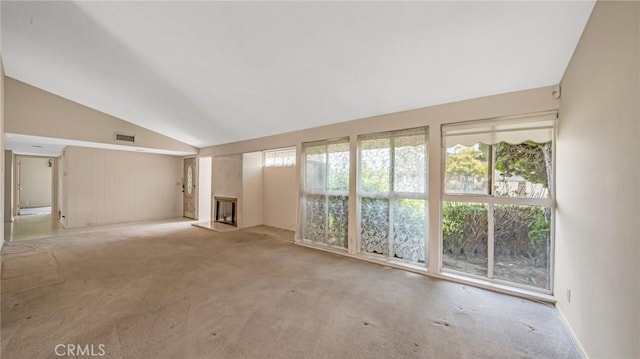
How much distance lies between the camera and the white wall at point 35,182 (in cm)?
1020

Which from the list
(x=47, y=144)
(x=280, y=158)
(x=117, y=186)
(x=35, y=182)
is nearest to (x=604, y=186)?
(x=280, y=158)

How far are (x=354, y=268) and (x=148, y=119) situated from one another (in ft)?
18.9

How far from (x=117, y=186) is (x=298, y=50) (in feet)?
24.1

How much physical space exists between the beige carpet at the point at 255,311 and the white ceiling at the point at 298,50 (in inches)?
96.2

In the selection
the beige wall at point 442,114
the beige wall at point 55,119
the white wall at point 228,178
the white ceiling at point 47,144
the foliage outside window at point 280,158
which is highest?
the beige wall at point 55,119

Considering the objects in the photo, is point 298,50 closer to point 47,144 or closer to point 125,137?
point 125,137

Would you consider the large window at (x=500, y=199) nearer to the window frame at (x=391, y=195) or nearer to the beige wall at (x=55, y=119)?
the window frame at (x=391, y=195)

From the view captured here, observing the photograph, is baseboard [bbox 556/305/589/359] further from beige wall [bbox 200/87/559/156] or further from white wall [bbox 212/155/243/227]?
white wall [bbox 212/155/243/227]

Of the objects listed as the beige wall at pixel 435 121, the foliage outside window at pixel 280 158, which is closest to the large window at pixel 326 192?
the beige wall at pixel 435 121

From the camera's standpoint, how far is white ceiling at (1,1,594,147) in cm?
213

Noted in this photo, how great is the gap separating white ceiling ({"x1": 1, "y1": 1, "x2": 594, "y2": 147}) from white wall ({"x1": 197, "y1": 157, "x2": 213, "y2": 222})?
342 centimetres

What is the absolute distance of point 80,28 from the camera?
9.82 ft

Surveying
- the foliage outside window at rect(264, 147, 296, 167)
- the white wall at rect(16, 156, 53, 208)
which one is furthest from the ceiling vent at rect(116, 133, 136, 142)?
the white wall at rect(16, 156, 53, 208)

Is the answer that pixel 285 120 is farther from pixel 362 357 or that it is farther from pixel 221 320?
pixel 362 357
